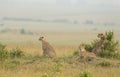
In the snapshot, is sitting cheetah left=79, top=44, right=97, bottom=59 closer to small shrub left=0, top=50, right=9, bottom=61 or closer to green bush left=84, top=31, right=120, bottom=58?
green bush left=84, top=31, right=120, bottom=58

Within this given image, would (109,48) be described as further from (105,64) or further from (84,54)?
(105,64)

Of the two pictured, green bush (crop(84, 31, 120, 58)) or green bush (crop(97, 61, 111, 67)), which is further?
green bush (crop(84, 31, 120, 58))

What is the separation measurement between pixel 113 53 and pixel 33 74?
485 cm

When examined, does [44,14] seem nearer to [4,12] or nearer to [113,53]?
[4,12]

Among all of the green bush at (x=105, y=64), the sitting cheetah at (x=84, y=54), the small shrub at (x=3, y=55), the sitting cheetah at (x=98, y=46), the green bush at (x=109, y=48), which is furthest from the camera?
the green bush at (x=109, y=48)

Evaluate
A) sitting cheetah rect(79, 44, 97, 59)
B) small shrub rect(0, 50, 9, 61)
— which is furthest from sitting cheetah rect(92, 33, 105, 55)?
small shrub rect(0, 50, 9, 61)

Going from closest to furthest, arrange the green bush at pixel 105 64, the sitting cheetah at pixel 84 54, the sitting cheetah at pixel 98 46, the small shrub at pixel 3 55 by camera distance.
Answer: the small shrub at pixel 3 55 < the green bush at pixel 105 64 < the sitting cheetah at pixel 84 54 < the sitting cheetah at pixel 98 46

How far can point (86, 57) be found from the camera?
640 inches

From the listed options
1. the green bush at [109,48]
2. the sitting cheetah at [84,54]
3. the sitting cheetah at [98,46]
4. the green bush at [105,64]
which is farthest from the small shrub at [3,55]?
the green bush at [109,48]

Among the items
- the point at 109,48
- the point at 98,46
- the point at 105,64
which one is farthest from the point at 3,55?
the point at 109,48

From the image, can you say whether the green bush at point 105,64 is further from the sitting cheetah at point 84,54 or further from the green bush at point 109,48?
the green bush at point 109,48

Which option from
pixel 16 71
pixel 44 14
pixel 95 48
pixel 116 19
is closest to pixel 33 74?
pixel 16 71

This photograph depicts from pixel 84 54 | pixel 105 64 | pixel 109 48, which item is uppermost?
pixel 109 48

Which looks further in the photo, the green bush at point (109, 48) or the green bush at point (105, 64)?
the green bush at point (109, 48)
